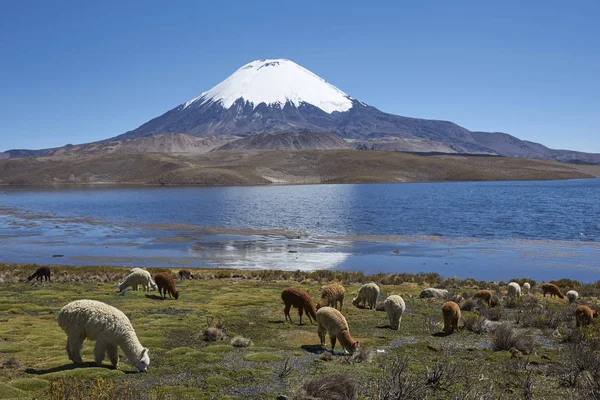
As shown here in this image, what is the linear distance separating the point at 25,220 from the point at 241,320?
80.9m

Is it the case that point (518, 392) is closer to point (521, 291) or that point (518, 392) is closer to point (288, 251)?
point (521, 291)

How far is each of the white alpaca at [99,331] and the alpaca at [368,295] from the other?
1213 centimetres

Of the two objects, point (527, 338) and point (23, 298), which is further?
point (23, 298)

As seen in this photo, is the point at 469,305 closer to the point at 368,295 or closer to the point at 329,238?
the point at 368,295

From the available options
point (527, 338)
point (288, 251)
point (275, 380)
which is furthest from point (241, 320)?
point (288, 251)

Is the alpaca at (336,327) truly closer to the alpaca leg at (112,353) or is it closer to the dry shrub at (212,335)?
the dry shrub at (212,335)

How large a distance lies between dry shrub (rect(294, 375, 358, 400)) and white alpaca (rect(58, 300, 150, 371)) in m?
4.18

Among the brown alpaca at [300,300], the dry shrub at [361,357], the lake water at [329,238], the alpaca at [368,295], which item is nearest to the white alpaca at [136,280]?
the brown alpaca at [300,300]

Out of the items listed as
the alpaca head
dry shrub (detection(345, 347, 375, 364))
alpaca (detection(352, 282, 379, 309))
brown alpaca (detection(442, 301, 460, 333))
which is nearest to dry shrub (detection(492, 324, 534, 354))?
brown alpaca (detection(442, 301, 460, 333))

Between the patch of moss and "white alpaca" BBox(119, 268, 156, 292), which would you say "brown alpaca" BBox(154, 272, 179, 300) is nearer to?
"white alpaca" BBox(119, 268, 156, 292)

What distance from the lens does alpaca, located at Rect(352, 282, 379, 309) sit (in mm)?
21547

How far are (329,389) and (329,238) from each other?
170ft

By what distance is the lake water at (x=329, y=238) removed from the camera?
1731 inches

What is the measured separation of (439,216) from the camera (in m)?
86.4
